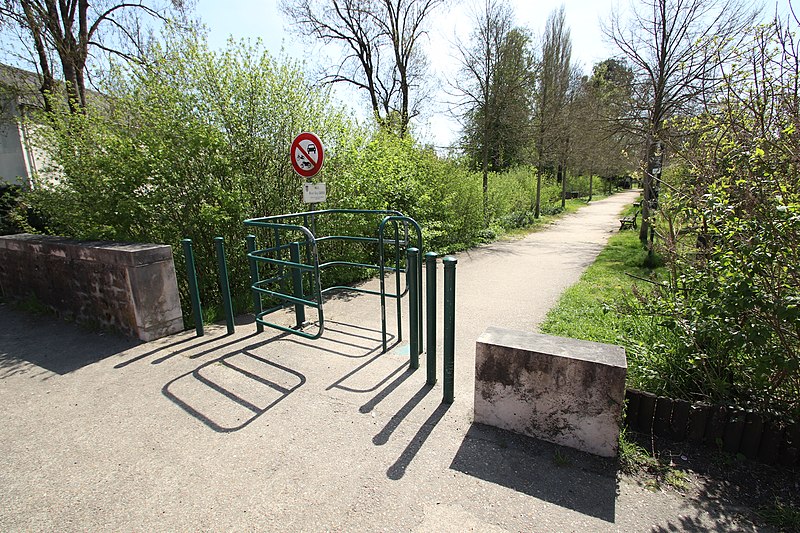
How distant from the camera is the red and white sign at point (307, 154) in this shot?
5.28 metres

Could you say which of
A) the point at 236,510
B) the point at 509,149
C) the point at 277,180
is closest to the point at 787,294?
the point at 236,510

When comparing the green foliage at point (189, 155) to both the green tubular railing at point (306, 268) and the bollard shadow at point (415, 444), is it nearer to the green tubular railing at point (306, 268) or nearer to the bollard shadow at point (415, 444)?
the green tubular railing at point (306, 268)

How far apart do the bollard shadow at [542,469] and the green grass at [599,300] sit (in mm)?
1315

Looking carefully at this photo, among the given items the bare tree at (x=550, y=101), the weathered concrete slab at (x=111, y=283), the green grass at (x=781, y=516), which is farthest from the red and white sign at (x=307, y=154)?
the bare tree at (x=550, y=101)

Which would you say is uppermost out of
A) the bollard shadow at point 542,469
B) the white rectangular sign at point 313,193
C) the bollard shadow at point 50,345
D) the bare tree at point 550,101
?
the bare tree at point 550,101

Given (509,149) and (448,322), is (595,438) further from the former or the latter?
(509,149)

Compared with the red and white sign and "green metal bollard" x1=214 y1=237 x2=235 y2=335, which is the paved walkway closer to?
"green metal bollard" x1=214 y1=237 x2=235 y2=335

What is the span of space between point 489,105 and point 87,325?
45.9ft

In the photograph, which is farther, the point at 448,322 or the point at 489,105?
the point at 489,105

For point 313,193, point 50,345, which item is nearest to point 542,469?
point 313,193

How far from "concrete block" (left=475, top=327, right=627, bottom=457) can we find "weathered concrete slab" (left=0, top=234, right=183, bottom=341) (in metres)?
3.58

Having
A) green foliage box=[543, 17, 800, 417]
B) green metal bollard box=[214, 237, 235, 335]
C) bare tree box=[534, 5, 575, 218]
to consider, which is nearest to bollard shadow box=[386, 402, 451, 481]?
green foliage box=[543, 17, 800, 417]

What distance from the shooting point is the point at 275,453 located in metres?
2.62

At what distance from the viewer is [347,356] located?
4.06 meters
